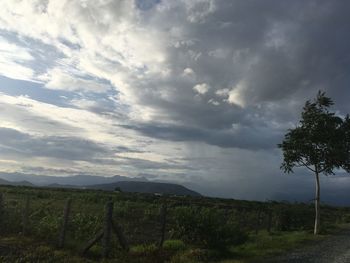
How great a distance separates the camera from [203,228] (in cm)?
1659

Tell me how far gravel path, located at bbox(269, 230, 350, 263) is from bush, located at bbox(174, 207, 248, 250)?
6.86 ft

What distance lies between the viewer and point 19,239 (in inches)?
645

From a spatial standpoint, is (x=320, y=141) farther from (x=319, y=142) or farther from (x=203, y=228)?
(x=203, y=228)

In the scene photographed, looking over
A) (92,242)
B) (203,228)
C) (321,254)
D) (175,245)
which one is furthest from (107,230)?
(321,254)

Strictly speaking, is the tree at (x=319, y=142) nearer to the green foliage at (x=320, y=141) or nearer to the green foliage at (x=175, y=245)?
the green foliage at (x=320, y=141)

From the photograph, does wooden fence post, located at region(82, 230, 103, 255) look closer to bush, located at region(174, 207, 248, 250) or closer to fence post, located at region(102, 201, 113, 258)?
fence post, located at region(102, 201, 113, 258)

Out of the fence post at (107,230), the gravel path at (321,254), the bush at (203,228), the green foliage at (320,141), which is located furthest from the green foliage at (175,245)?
the green foliage at (320,141)

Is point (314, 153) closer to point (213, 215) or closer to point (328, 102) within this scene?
point (328, 102)

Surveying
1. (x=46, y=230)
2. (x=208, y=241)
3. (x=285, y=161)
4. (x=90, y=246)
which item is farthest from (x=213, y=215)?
(x=285, y=161)

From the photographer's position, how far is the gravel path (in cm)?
1627

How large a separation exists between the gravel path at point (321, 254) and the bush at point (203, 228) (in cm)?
209

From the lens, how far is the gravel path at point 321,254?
16.3 m

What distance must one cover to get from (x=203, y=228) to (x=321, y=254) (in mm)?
5415

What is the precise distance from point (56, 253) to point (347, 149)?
1976 centimetres
